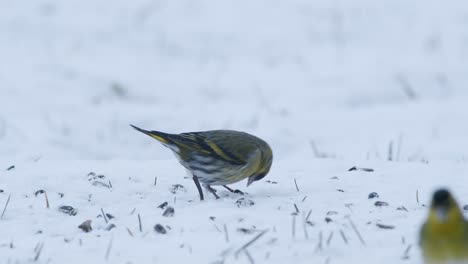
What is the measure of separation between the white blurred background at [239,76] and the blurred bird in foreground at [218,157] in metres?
1.78

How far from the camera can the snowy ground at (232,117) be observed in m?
5.18

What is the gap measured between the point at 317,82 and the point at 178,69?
1972 mm

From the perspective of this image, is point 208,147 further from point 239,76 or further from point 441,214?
point 239,76

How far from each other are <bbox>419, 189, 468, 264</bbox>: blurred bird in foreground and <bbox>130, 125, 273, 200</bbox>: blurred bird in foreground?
2.55 meters

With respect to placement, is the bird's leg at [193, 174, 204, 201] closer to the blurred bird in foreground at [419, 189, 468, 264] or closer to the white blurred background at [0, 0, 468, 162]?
the white blurred background at [0, 0, 468, 162]

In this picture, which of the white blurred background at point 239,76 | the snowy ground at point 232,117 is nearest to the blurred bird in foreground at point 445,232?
the snowy ground at point 232,117

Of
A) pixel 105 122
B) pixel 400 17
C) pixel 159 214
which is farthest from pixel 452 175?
pixel 400 17

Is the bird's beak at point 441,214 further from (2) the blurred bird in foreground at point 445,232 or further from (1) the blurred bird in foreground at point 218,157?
(1) the blurred bird in foreground at point 218,157

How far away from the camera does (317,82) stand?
12828mm

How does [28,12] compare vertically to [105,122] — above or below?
above

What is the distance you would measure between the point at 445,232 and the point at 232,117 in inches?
299

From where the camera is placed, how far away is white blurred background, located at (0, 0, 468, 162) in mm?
10492

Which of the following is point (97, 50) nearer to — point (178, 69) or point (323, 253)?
point (178, 69)

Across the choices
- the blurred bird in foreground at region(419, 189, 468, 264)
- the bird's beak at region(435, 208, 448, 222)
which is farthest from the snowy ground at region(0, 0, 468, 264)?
the bird's beak at region(435, 208, 448, 222)
